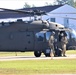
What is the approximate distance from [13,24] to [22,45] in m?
1.73

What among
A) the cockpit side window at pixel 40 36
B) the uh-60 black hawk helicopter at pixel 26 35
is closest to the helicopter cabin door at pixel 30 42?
the uh-60 black hawk helicopter at pixel 26 35

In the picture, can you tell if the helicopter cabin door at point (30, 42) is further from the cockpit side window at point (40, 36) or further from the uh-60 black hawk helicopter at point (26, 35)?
the cockpit side window at point (40, 36)

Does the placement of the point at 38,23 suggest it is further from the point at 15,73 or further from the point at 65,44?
the point at 15,73

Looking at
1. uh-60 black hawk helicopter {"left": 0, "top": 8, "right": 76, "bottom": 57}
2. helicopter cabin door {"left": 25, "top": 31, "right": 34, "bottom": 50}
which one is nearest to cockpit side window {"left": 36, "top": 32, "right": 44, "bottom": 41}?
uh-60 black hawk helicopter {"left": 0, "top": 8, "right": 76, "bottom": 57}

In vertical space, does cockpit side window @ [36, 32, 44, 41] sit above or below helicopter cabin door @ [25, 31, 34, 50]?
above

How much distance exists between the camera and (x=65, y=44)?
36156mm

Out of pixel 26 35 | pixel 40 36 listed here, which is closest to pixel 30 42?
pixel 26 35

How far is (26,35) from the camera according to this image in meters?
36.4

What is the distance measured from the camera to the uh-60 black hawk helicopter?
Result: 36.1m

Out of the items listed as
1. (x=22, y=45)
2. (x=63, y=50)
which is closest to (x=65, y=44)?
(x=63, y=50)

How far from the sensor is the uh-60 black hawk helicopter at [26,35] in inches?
1422

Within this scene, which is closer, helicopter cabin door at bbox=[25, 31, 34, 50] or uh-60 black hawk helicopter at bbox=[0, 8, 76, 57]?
uh-60 black hawk helicopter at bbox=[0, 8, 76, 57]

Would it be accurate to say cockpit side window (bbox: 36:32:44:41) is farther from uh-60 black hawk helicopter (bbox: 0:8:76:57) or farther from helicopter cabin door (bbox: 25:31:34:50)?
helicopter cabin door (bbox: 25:31:34:50)

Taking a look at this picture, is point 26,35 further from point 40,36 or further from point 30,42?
point 40,36
